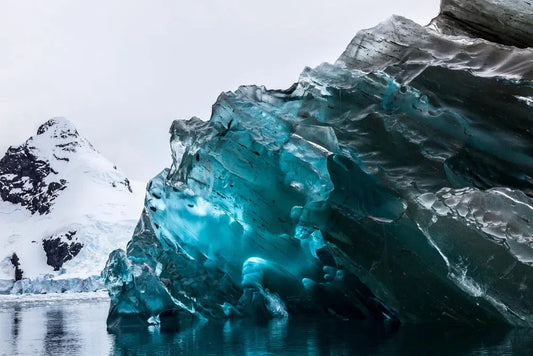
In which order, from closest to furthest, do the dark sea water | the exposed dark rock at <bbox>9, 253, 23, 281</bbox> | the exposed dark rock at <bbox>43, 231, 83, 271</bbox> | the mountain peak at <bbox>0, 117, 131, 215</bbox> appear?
1. the dark sea water
2. the exposed dark rock at <bbox>43, 231, 83, 271</bbox>
3. the exposed dark rock at <bbox>9, 253, 23, 281</bbox>
4. the mountain peak at <bbox>0, 117, 131, 215</bbox>

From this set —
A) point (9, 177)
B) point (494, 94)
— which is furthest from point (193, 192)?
point (9, 177)

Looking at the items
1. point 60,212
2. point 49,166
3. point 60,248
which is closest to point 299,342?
point 60,248

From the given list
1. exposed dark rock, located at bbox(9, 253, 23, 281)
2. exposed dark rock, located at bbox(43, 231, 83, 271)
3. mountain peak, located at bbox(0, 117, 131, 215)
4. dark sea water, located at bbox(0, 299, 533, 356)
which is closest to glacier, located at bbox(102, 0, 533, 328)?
dark sea water, located at bbox(0, 299, 533, 356)

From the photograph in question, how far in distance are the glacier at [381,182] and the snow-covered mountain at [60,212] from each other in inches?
3738

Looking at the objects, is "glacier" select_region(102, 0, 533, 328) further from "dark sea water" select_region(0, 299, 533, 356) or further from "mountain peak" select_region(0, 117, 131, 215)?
"mountain peak" select_region(0, 117, 131, 215)

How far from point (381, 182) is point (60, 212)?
169 m

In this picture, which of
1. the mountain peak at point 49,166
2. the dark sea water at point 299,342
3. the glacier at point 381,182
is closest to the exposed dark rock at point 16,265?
the mountain peak at point 49,166

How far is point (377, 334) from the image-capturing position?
15.3 meters

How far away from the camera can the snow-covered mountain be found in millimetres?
129750

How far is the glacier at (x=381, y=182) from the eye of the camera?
604 inches

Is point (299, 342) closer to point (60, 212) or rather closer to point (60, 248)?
point (60, 248)

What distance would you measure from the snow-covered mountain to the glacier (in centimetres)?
9495

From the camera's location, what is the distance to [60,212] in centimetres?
17738

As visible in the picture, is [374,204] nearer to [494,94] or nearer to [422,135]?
[422,135]
